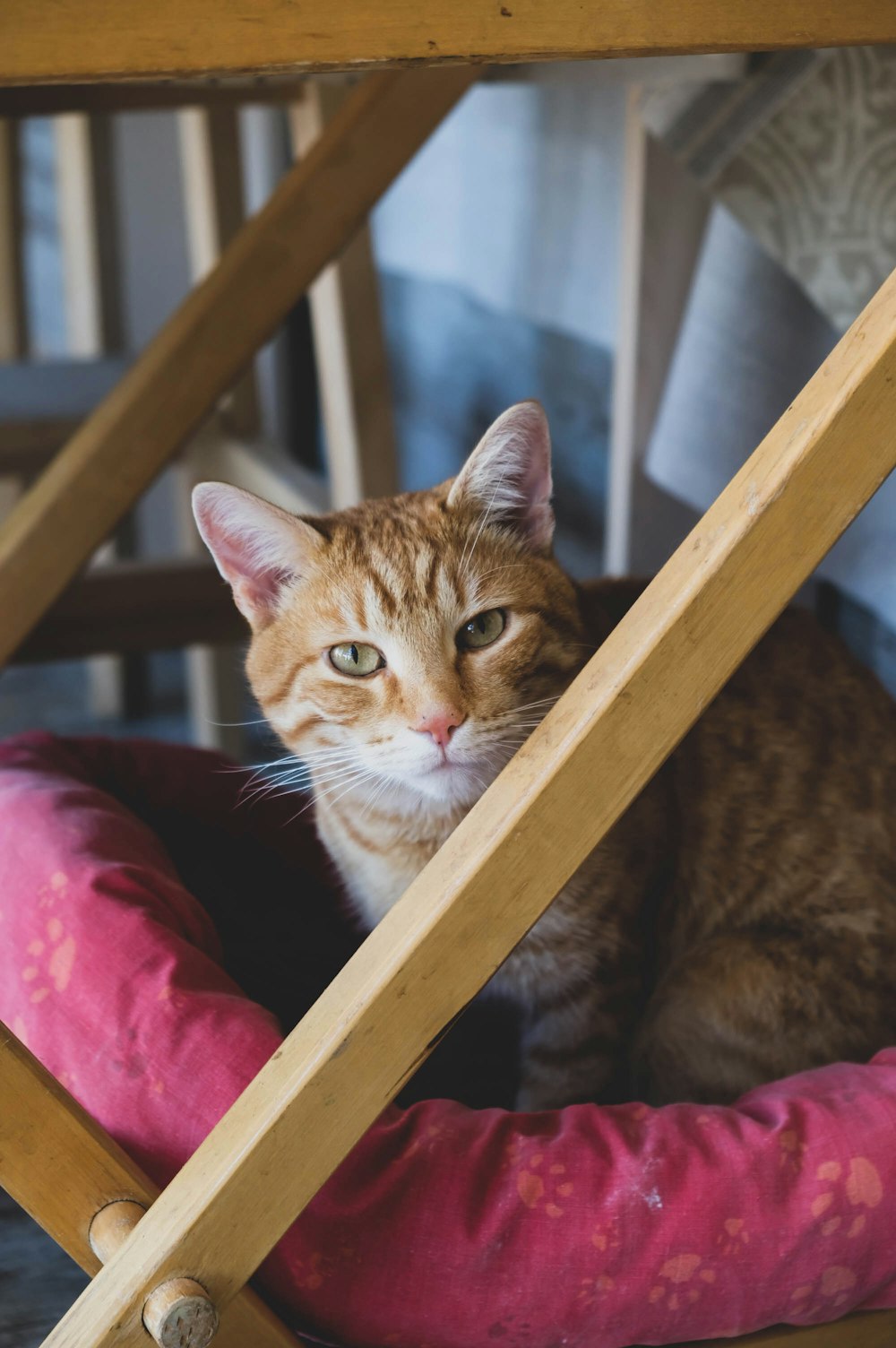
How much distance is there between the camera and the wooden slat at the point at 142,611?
1.92m

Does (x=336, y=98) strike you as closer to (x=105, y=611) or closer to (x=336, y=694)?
(x=105, y=611)

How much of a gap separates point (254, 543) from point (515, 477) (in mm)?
229

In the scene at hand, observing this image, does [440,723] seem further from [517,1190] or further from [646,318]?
[646,318]

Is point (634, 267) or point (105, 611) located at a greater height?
point (634, 267)

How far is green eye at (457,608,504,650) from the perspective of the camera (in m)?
1.10

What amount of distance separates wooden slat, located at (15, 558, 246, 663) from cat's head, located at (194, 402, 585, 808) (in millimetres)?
793

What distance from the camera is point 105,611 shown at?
6.35 ft

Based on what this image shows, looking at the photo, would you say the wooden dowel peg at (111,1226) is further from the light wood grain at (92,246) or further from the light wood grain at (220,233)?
the light wood grain at (92,246)

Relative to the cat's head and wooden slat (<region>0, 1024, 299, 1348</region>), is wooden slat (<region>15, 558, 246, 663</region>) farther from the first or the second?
wooden slat (<region>0, 1024, 299, 1348</region>)

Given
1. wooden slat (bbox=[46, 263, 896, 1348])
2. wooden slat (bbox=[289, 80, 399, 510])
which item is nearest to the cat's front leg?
wooden slat (bbox=[46, 263, 896, 1348])

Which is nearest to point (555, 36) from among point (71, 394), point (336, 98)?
point (336, 98)

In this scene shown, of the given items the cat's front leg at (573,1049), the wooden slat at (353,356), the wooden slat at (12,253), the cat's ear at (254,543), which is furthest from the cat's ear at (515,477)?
the wooden slat at (12,253)

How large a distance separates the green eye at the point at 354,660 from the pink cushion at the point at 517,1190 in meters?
0.26

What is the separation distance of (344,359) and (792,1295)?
1.33 meters
